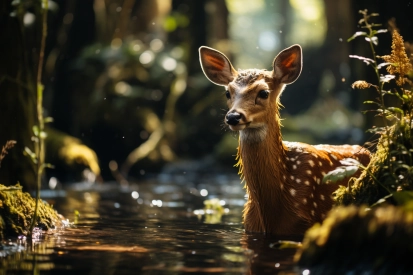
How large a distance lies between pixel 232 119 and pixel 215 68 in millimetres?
1470

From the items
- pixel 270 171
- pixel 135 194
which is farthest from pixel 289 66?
pixel 135 194

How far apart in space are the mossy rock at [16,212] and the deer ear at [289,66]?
2.61 metres

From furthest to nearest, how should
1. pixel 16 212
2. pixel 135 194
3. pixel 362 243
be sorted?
pixel 135 194 < pixel 16 212 < pixel 362 243

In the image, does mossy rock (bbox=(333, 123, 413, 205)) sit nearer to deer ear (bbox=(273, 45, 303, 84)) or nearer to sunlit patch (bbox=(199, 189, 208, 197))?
deer ear (bbox=(273, 45, 303, 84))

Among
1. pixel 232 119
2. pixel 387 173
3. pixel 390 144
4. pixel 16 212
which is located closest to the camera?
pixel 387 173

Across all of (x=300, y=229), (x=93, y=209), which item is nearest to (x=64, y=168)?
(x=93, y=209)

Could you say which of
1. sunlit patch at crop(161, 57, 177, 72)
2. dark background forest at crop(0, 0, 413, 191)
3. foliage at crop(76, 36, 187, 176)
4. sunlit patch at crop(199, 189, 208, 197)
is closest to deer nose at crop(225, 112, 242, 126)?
sunlit patch at crop(199, 189, 208, 197)

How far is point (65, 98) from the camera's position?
63.6 feet

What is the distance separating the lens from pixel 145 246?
241 inches

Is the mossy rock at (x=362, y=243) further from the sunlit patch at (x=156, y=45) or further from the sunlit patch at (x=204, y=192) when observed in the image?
the sunlit patch at (x=156, y=45)

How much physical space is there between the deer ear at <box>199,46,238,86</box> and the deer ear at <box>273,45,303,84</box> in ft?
1.67

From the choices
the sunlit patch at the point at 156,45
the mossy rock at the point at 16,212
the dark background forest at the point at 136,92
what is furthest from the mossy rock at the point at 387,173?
the sunlit patch at the point at 156,45

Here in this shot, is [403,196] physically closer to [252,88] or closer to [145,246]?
[145,246]

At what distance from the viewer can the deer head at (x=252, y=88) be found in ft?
23.4
